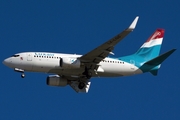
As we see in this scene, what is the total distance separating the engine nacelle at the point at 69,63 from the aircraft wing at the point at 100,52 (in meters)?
0.78

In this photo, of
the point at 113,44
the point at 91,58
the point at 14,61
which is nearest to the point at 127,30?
the point at 113,44

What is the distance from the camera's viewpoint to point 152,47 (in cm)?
7112

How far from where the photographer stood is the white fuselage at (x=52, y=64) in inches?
2473

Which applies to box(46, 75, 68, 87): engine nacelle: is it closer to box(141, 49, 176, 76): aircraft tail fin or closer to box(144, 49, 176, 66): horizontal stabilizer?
box(141, 49, 176, 76): aircraft tail fin

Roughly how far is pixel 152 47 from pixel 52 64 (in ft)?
48.1

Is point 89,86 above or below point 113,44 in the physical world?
below

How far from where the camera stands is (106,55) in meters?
62.5

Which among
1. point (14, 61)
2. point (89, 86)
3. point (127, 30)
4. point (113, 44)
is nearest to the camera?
point (127, 30)

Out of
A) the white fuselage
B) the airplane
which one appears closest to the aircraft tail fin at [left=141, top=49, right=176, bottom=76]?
the airplane

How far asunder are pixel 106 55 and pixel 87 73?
3.49m

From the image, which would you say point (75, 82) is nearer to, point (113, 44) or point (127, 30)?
point (113, 44)

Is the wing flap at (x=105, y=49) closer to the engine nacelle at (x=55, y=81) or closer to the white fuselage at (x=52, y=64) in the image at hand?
the white fuselage at (x=52, y=64)

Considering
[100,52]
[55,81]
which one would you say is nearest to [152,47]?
[100,52]

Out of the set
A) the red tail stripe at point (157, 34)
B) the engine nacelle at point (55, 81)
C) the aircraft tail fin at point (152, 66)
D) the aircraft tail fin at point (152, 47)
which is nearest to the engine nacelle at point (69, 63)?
the engine nacelle at point (55, 81)
